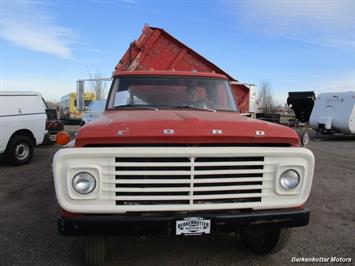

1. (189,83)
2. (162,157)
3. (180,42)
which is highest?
(180,42)

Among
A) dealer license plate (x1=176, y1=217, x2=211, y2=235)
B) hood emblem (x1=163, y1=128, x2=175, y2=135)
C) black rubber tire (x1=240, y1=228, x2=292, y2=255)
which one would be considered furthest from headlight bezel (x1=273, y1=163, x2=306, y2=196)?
hood emblem (x1=163, y1=128, x2=175, y2=135)

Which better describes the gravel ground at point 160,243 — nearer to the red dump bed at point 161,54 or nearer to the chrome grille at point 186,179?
the chrome grille at point 186,179

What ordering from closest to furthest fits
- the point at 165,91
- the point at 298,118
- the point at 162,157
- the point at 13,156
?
the point at 162,157 → the point at 165,91 → the point at 13,156 → the point at 298,118

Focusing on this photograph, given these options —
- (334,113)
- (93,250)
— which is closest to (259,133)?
(93,250)

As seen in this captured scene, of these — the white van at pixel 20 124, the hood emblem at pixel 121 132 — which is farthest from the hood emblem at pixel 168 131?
the white van at pixel 20 124

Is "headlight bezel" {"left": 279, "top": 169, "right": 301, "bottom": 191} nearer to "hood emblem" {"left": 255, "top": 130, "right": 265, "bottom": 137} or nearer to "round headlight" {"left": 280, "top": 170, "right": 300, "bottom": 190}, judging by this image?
"round headlight" {"left": 280, "top": 170, "right": 300, "bottom": 190}

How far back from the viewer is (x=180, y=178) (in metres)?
3.43

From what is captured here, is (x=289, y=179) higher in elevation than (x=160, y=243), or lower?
higher

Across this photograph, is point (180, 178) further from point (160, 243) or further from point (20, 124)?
point (20, 124)

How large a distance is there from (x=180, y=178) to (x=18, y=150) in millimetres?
8455

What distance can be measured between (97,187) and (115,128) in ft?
1.68

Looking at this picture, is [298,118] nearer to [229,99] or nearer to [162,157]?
[229,99]

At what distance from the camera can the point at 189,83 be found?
5258 mm

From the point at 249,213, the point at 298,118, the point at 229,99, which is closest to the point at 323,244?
the point at 249,213
